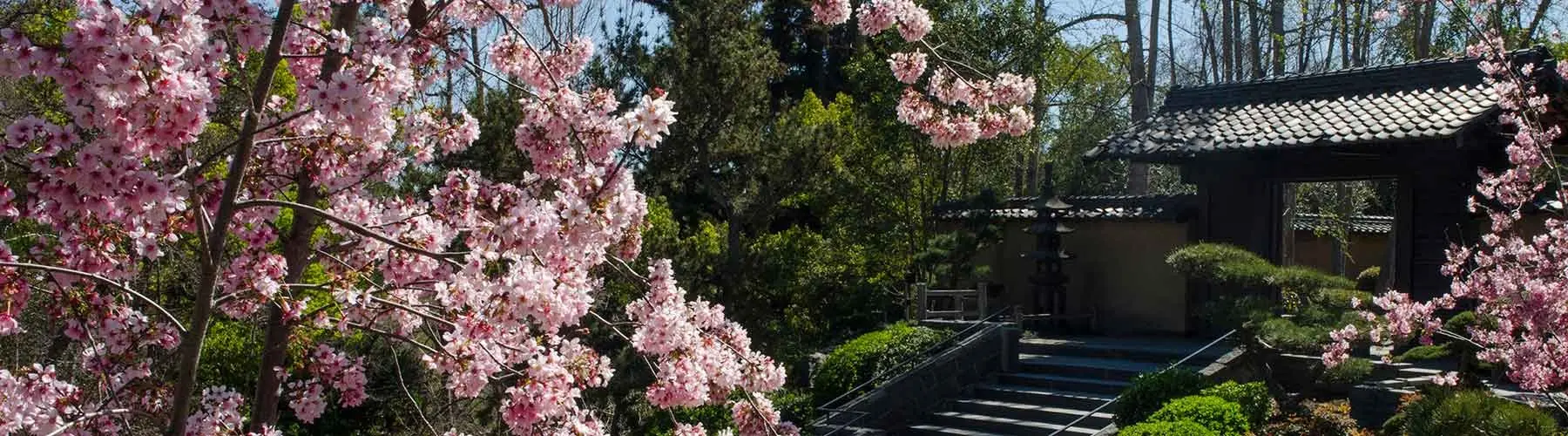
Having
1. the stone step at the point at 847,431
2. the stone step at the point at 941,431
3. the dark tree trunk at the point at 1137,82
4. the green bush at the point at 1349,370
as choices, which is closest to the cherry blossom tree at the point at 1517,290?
the green bush at the point at 1349,370

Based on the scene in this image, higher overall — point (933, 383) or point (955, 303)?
point (955, 303)

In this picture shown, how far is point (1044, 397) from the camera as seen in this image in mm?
12273

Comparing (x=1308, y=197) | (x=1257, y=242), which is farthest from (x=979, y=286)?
(x=1308, y=197)

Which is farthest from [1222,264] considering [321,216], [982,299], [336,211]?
[321,216]

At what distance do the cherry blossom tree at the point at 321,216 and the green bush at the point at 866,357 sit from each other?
364 inches

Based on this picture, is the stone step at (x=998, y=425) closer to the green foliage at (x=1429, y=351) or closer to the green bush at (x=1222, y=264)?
the green bush at (x=1222, y=264)

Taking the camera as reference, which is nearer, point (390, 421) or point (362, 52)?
point (362, 52)

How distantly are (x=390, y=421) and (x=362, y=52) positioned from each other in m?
9.95

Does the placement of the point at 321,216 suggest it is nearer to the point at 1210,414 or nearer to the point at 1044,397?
the point at 1210,414

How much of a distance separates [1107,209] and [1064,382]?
3.37 m

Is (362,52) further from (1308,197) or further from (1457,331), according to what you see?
(1308,197)

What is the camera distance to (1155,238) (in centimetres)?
1481

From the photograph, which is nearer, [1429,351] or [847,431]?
[1429,351]

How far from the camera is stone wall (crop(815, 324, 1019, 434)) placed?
1264 centimetres
